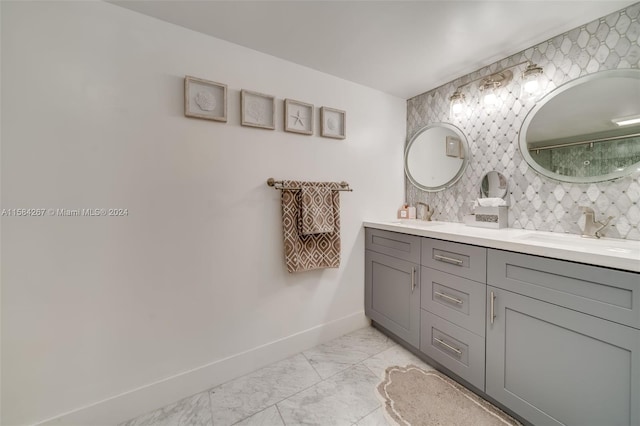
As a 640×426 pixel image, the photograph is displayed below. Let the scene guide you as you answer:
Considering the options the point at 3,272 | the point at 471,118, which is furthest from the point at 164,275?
the point at 471,118

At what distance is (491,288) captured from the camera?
1327mm

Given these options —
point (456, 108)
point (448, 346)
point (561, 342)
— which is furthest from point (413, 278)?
point (456, 108)

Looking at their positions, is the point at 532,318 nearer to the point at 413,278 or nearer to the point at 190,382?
the point at 413,278

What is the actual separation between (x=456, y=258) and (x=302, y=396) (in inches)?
49.7

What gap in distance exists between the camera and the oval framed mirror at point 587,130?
131 cm

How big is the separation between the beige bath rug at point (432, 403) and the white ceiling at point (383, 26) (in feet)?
7.24

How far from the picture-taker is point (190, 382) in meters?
1.48

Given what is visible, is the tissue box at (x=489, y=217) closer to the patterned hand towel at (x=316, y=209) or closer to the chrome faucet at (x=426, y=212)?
the chrome faucet at (x=426, y=212)

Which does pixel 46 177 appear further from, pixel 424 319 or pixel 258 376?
pixel 424 319

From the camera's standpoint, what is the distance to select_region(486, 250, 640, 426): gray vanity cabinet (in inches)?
37.0

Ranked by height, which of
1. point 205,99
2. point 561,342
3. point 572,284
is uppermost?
point 205,99

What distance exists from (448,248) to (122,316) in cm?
193

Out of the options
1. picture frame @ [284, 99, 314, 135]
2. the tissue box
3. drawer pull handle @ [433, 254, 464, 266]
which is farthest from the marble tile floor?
picture frame @ [284, 99, 314, 135]

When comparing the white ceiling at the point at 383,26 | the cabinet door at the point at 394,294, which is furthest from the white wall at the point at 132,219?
the cabinet door at the point at 394,294
